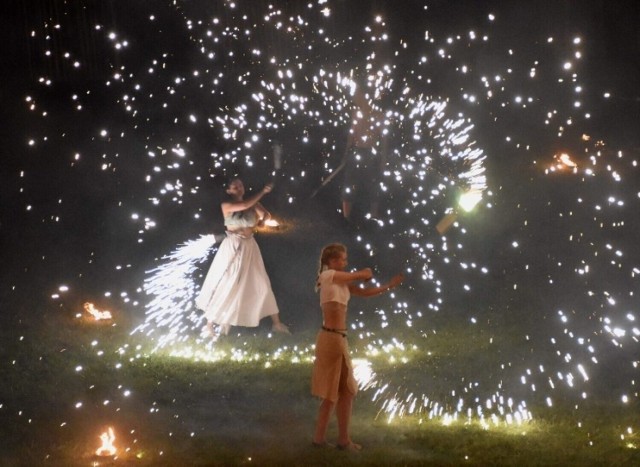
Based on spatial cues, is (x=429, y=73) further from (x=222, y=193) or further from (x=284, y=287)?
(x=284, y=287)

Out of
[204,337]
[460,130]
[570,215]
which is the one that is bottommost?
[204,337]

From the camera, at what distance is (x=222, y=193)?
12703 mm

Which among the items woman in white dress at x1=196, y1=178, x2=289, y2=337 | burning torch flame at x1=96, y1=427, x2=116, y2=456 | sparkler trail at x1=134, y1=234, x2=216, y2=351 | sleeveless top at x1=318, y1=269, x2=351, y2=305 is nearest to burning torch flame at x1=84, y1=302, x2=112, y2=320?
sparkler trail at x1=134, y1=234, x2=216, y2=351

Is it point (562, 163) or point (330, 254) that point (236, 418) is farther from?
point (562, 163)

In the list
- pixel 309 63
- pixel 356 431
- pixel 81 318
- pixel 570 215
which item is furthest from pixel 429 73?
pixel 81 318

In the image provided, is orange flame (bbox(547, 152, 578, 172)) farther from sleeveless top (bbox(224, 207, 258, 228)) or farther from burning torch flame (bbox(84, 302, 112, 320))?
burning torch flame (bbox(84, 302, 112, 320))

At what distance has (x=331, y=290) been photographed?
22.5 ft

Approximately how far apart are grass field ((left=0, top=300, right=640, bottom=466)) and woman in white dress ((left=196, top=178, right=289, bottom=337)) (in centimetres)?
83

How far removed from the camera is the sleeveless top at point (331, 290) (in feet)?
22.4

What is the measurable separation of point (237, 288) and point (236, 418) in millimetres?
4298

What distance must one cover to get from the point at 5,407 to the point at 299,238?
6.66m

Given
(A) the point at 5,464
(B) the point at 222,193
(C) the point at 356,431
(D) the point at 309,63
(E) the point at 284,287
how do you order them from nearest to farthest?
(A) the point at 5,464, (C) the point at 356,431, (D) the point at 309,63, (B) the point at 222,193, (E) the point at 284,287

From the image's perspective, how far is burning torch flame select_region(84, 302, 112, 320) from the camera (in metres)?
12.8

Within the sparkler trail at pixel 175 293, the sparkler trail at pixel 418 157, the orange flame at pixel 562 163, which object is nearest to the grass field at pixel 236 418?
the sparkler trail at pixel 418 157
